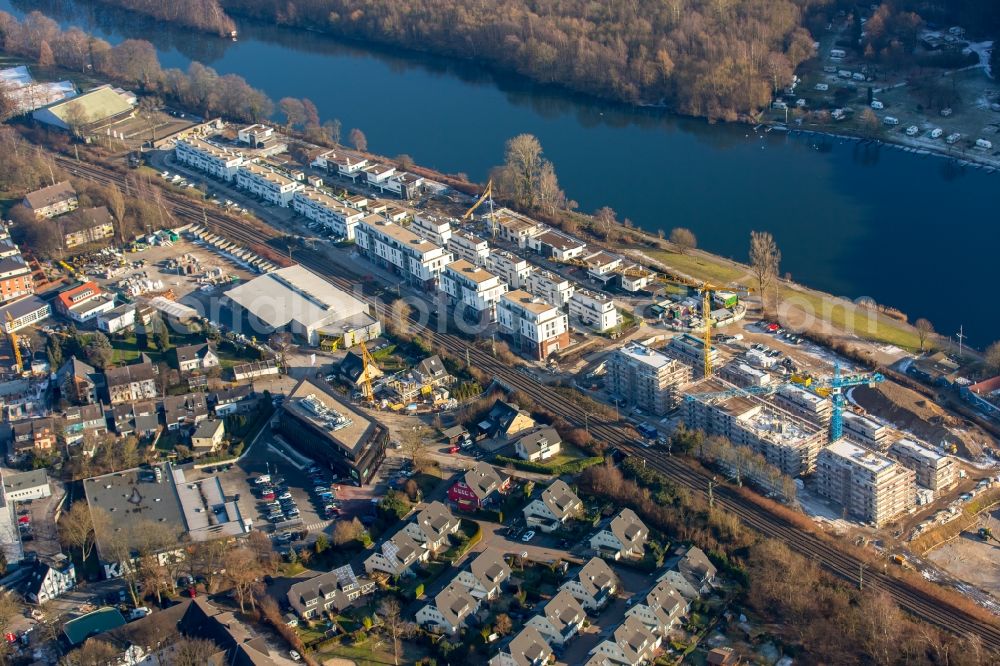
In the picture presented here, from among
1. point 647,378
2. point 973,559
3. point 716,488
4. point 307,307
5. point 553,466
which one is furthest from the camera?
point 307,307

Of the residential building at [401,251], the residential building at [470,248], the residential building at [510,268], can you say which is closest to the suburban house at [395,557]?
the residential building at [510,268]

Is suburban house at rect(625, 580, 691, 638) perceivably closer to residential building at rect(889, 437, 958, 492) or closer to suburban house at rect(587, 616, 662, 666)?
suburban house at rect(587, 616, 662, 666)

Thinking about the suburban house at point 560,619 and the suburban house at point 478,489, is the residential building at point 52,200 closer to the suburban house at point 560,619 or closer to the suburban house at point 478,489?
the suburban house at point 478,489

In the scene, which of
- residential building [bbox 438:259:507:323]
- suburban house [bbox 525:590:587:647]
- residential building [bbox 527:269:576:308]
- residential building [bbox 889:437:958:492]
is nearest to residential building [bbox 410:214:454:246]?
residential building [bbox 438:259:507:323]

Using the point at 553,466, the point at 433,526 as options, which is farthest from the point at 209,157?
the point at 433,526

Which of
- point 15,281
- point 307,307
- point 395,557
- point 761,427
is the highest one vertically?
point 761,427

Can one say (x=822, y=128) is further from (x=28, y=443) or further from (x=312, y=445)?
(x=28, y=443)

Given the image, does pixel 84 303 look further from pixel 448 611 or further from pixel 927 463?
pixel 927 463
